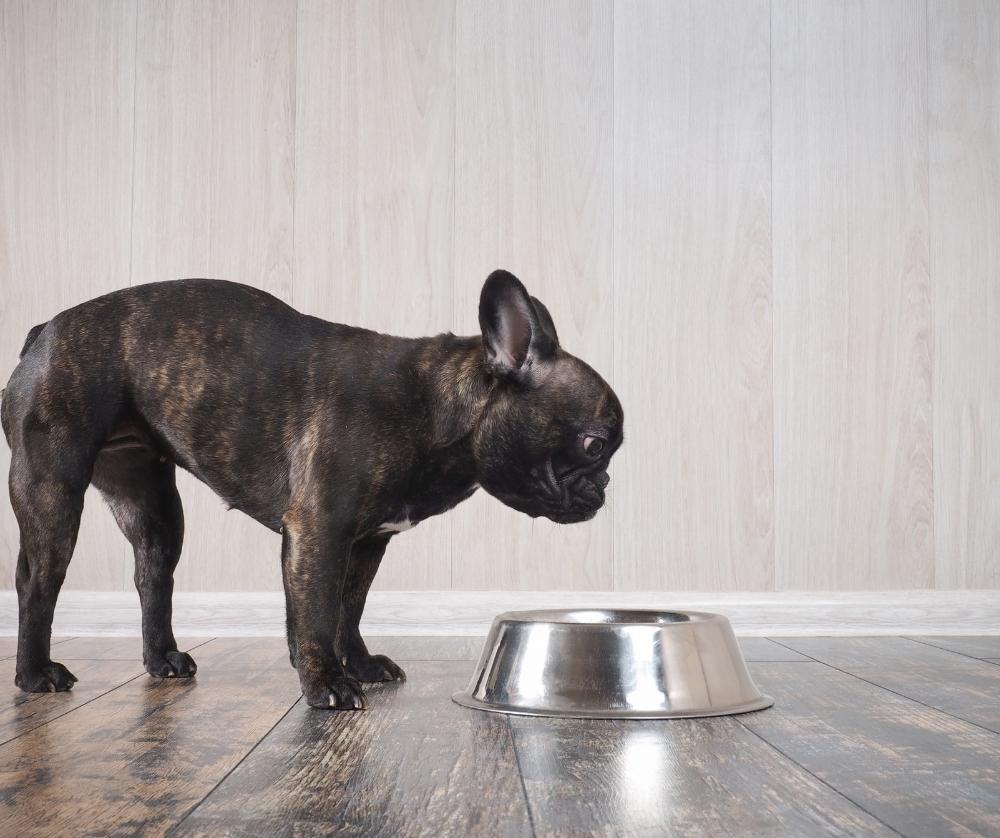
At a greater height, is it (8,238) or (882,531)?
(8,238)

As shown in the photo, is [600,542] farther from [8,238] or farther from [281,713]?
[8,238]

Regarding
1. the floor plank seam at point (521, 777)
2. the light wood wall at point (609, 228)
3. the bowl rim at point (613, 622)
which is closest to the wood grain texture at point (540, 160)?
Answer: the light wood wall at point (609, 228)

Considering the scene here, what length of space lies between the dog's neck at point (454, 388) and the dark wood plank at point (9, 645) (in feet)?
4.05

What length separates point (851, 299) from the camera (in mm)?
3047

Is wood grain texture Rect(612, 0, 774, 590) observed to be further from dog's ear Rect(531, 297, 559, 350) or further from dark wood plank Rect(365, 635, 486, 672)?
dog's ear Rect(531, 297, 559, 350)

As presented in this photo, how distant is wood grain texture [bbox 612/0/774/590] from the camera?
9.72 feet

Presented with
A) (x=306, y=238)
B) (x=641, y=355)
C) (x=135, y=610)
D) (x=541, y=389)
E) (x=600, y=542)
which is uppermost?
(x=306, y=238)

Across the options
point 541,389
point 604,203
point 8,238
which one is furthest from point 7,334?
point 541,389

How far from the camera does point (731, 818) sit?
99 cm

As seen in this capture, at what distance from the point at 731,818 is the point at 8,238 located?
2.75m

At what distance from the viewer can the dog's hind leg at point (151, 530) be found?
1.99m

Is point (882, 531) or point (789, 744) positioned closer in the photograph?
point (789, 744)

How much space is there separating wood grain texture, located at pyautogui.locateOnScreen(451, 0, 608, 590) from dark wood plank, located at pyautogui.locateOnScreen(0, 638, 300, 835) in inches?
55.6

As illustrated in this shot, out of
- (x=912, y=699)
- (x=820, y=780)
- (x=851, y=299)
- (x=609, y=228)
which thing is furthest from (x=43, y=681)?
(x=851, y=299)
